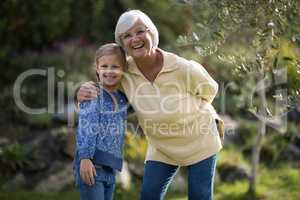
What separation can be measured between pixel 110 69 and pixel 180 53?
5311 millimetres

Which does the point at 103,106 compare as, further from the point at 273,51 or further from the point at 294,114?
the point at 294,114

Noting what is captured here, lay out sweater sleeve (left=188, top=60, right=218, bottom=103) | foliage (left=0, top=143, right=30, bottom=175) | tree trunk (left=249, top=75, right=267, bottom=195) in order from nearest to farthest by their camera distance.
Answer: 1. sweater sleeve (left=188, top=60, right=218, bottom=103)
2. tree trunk (left=249, top=75, right=267, bottom=195)
3. foliage (left=0, top=143, right=30, bottom=175)

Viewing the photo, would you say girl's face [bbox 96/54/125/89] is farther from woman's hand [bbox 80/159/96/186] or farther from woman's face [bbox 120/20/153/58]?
woman's hand [bbox 80/159/96/186]

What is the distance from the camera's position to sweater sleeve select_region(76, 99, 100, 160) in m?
3.80

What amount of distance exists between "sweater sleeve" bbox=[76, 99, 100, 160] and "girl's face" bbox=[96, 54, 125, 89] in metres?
0.17

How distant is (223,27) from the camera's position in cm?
480

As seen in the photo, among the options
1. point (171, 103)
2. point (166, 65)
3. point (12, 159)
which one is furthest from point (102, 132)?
point (12, 159)

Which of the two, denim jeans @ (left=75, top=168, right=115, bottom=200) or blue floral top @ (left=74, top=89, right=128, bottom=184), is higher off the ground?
blue floral top @ (left=74, top=89, right=128, bottom=184)

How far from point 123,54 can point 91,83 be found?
27 centimetres

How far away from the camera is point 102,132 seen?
3859mm

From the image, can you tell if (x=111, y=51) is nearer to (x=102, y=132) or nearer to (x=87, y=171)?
(x=102, y=132)

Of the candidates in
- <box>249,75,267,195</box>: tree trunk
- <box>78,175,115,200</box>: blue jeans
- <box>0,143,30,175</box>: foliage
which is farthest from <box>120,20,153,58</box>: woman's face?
<box>0,143,30,175</box>: foliage

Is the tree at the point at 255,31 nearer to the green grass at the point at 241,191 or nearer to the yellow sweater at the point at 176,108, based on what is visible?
the yellow sweater at the point at 176,108

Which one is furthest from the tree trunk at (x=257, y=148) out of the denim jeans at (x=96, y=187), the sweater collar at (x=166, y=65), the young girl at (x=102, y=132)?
the denim jeans at (x=96, y=187)
